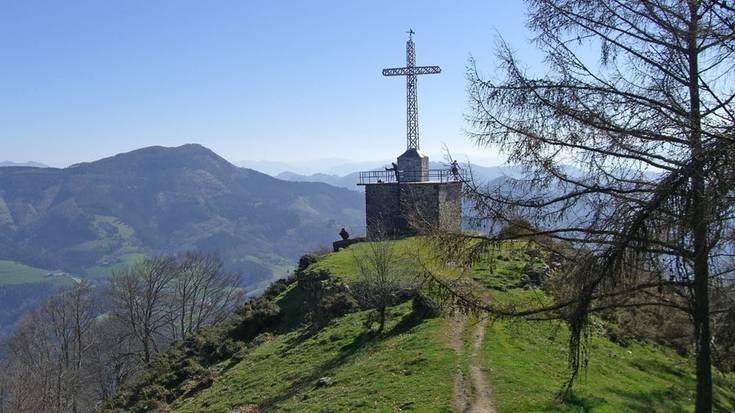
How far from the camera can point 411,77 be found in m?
40.7

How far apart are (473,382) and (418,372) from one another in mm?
1814

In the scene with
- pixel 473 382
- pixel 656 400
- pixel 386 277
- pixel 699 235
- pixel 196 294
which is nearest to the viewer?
pixel 699 235

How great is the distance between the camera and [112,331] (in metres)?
53.2

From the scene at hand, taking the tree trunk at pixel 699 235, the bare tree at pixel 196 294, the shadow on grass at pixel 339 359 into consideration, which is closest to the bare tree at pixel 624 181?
the tree trunk at pixel 699 235

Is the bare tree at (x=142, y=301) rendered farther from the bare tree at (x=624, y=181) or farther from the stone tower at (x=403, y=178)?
the bare tree at (x=624, y=181)

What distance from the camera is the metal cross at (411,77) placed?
40.5 m

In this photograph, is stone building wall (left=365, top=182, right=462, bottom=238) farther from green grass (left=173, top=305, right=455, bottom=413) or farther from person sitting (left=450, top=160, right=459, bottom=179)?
person sitting (left=450, top=160, right=459, bottom=179)

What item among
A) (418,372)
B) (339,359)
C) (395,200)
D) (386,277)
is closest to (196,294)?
(395,200)

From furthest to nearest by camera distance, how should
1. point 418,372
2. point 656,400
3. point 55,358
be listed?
point 55,358 < point 418,372 < point 656,400

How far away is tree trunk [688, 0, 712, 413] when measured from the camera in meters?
5.87

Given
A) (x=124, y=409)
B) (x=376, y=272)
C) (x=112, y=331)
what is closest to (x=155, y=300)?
(x=112, y=331)

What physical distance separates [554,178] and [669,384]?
12964 millimetres

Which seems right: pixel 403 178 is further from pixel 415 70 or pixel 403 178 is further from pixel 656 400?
pixel 656 400

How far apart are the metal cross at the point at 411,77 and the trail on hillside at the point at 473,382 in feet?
75.1
